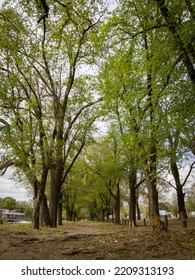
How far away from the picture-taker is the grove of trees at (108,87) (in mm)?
9094

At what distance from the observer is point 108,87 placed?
1259cm

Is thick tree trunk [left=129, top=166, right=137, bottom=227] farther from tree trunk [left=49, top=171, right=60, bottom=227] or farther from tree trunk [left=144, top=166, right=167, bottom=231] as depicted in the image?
tree trunk [left=144, top=166, right=167, bottom=231]

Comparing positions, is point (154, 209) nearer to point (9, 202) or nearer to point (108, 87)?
point (108, 87)

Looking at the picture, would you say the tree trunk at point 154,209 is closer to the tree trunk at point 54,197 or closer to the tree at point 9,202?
the tree trunk at point 54,197

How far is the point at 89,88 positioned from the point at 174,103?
44.4ft

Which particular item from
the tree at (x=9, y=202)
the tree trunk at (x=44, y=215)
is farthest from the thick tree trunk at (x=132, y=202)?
the tree at (x=9, y=202)

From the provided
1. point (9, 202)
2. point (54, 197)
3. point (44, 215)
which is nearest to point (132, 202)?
point (54, 197)

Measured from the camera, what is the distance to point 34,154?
15.9 metres

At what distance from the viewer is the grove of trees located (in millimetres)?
9094

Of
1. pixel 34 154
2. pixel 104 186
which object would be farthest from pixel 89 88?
pixel 104 186

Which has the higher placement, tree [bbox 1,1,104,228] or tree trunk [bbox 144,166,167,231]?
tree [bbox 1,1,104,228]

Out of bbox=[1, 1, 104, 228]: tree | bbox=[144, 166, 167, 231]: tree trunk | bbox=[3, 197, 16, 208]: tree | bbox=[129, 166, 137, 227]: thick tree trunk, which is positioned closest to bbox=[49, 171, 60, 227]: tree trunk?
bbox=[1, 1, 104, 228]: tree
